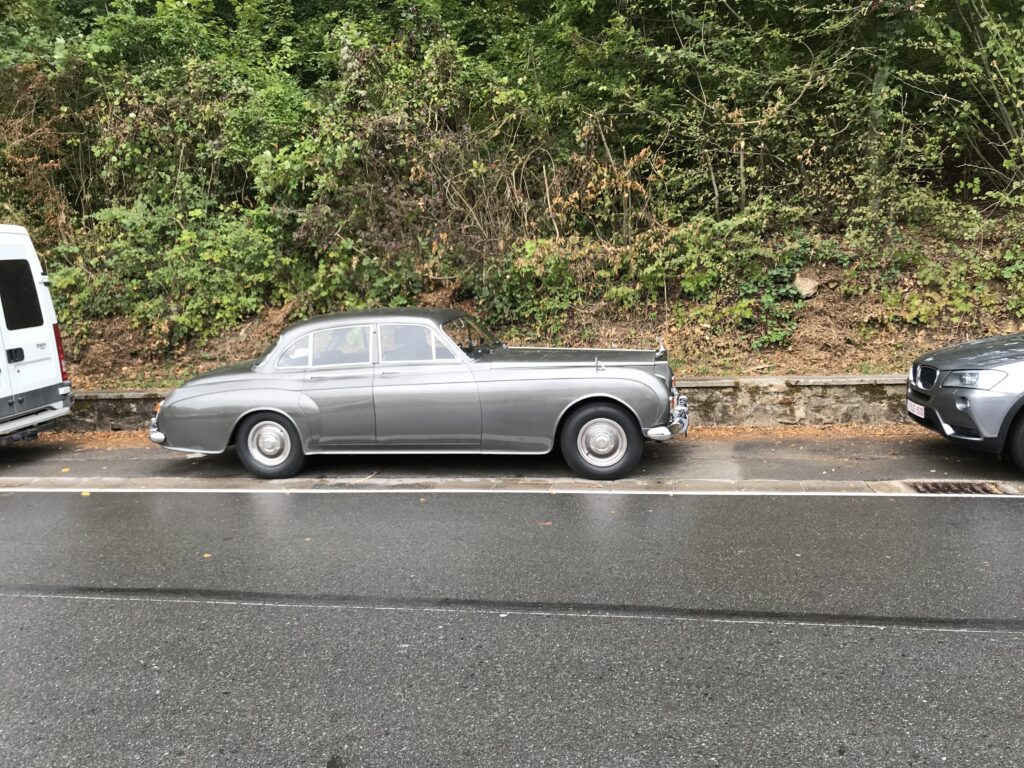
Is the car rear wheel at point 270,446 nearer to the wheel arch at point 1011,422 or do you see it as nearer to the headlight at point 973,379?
the headlight at point 973,379

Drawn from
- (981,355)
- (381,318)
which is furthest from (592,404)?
(981,355)

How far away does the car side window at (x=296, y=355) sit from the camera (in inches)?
306

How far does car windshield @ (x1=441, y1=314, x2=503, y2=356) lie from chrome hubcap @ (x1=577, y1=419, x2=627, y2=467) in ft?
4.35

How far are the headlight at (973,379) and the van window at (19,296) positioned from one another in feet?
30.9

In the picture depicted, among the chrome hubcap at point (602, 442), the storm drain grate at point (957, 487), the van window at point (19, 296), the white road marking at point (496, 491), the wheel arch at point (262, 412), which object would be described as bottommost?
the storm drain grate at point (957, 487)

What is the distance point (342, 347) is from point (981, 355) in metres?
5.78

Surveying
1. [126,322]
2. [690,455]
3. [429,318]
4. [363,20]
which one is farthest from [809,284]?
[126,322]

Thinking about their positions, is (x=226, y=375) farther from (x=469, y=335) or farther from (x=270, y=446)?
(x=469, y=335)

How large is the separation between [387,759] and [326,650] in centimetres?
102

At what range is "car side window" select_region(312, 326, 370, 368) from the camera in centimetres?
766

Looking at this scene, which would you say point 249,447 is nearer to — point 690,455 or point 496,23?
point 690,455

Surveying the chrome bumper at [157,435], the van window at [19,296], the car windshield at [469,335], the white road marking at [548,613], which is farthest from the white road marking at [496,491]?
the white road marking at [548,613]

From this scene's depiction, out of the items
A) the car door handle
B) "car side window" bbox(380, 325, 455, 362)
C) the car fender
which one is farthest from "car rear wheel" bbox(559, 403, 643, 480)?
the car fender

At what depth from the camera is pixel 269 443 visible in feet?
25.5
